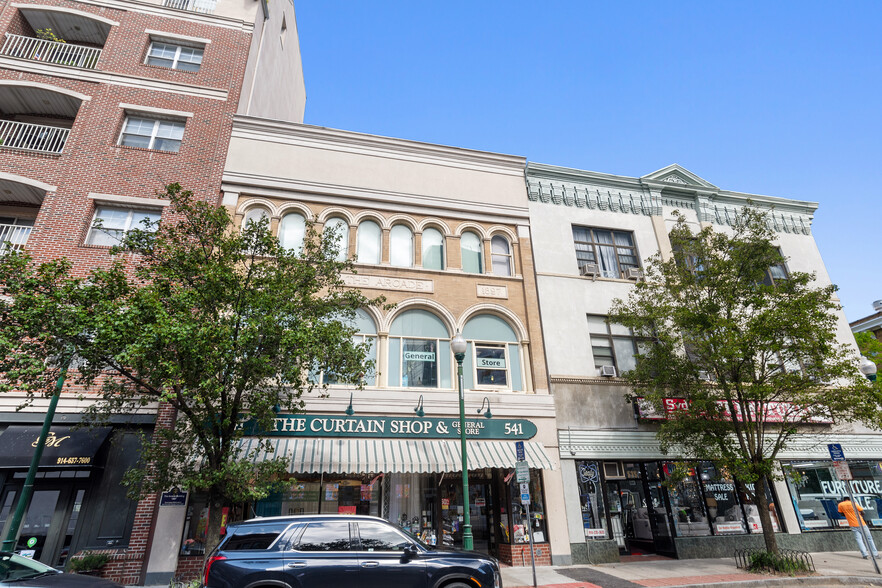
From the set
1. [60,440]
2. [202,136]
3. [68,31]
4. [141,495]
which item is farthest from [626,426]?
[68,31]

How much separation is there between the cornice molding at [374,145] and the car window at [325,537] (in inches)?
559

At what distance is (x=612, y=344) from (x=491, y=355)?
4.84m

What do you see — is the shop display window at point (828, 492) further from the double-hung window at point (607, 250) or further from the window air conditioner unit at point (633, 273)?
the double-hung window at point (607, 250)

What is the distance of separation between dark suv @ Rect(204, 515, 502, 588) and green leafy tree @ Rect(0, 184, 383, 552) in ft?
6.98

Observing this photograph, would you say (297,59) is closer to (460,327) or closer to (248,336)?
(460,327)

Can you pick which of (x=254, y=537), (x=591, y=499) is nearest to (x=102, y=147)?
(x=254, y=537)

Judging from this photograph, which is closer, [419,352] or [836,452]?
[836,452]

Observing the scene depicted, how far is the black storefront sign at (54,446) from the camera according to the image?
11.4 m

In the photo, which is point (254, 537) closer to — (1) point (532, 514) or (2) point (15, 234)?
(1) point (532, 514)

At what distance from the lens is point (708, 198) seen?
824 inches

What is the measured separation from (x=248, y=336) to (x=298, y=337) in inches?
39.7

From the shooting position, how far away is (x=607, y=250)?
1903cm

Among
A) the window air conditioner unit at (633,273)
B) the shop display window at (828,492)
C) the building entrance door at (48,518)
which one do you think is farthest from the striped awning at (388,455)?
the shop display window at (828,492)

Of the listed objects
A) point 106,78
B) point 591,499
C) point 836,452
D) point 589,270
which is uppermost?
point 106,78
